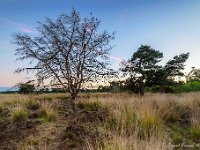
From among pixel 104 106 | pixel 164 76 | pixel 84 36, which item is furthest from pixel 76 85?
pixel 164 76

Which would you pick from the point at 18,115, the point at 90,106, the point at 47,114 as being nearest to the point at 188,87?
the point at 90,106

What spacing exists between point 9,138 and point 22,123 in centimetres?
125

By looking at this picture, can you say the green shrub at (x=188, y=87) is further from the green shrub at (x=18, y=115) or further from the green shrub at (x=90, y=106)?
the green shrub at (x=18, y=115)

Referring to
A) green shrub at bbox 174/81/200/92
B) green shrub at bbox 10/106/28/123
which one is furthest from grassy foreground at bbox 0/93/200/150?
green shrub at bbox 174/81/200/92

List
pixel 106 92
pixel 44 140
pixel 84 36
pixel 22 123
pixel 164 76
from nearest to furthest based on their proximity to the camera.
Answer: pixel 44 140
pixel 22 123
pixel 84 36
pixel 106 92
pixel 164 76

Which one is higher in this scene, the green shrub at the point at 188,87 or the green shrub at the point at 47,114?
the green shrub at the point at 188,87

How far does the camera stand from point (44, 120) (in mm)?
9039

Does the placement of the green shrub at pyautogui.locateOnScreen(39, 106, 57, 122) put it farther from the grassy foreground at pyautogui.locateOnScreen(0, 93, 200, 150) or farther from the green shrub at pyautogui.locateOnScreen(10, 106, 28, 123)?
the green shrub at pyautogui.locateOnScreen(10, 106, 28, 123)

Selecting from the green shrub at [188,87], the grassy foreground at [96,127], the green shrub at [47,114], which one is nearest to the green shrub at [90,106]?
the grassy foreground at [96,127]

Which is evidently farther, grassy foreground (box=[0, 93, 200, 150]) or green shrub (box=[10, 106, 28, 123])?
green shrub (box=[10, 106, 28, 123])

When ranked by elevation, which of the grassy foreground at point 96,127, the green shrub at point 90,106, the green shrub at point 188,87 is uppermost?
the green shrub at point 188,87

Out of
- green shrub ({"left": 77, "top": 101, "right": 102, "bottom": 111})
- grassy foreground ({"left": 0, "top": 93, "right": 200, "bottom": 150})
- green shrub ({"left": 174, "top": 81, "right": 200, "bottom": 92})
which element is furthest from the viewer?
green shrub ({"left": 174, "top": 81, "right": 200, "bottom": 92})

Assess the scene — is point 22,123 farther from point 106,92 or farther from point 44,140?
point 106,92

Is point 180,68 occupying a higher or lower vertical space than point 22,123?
higher
